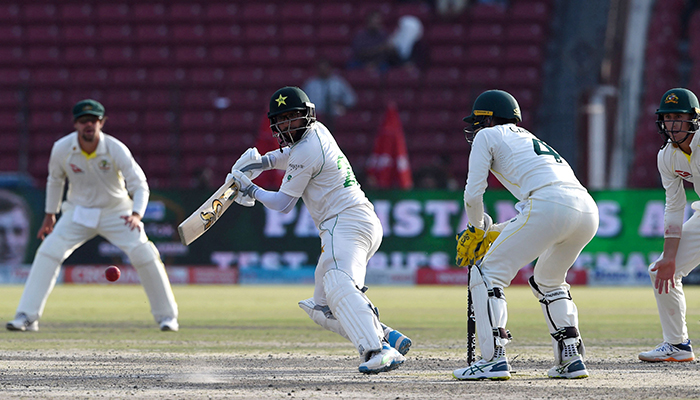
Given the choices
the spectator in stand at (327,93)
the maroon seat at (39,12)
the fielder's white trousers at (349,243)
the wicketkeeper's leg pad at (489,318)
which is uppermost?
the maroon seat at (39,12)

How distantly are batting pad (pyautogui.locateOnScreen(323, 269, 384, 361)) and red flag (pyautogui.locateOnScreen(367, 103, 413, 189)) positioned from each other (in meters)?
12.6

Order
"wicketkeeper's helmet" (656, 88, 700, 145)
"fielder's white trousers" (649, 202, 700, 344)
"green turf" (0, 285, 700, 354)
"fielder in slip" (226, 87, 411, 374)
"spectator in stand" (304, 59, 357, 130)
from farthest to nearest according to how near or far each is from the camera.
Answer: "spectator in stand" (304, 59, 357, 130), "green turf" (0, 285, 700, 354), "fielder's white trousers" (649, 202, 700, 344), "wicketkeeper's helmet" (656, 88, 700, 145), "fielder in slip" (226, 87, 411, 374)

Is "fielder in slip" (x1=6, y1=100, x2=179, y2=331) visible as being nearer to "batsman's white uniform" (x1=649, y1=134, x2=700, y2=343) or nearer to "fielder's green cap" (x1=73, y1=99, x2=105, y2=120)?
"fielder's green cap" (x1=73, y1=99, x2=105, y2=120)

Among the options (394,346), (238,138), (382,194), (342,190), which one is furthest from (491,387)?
(238,138)

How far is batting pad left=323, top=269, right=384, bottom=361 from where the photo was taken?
242 inches

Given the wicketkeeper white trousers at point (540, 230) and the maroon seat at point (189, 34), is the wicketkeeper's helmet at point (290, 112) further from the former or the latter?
the maroon seat at point (189, 34)

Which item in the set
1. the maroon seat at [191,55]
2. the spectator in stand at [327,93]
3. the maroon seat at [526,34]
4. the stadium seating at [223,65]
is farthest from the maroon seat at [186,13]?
the maroon seat at [526,34]

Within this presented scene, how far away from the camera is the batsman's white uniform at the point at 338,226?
245 inches

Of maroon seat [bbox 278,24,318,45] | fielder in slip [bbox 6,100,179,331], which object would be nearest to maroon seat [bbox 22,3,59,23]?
maroon seat [bbox 278,24,318,45]

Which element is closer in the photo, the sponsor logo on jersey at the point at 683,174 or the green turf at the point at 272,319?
the sponsor logo on jersey at the point at 683,174

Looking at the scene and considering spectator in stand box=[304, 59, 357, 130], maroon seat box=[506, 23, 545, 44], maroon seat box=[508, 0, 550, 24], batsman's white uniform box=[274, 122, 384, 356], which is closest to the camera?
batsman's white uniform box=[274, 122, 384, 356]

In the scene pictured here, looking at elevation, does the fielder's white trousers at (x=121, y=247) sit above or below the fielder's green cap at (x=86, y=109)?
below

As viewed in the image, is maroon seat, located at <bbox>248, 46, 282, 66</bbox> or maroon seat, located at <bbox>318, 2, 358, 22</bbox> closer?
maroon seat, located at <bbox>248, 46, 282, 66</bbox>

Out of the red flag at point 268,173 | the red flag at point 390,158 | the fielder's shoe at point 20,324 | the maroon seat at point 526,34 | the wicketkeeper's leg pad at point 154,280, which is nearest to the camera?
the fielder's shoe at point 20,324
